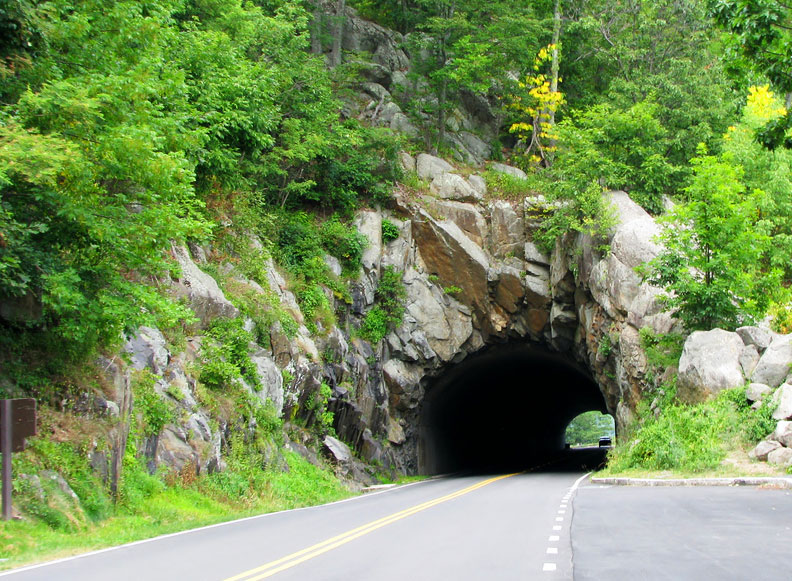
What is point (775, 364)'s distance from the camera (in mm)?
19094

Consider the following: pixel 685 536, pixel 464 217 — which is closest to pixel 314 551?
pixel 685 536

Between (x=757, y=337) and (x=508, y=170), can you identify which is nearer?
(x=757, y=337)

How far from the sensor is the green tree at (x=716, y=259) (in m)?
22.1

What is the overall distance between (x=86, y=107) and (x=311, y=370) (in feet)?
42.7

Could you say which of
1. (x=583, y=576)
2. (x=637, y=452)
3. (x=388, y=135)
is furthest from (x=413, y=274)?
(x=583, y=576)

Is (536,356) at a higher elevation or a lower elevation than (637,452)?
higher

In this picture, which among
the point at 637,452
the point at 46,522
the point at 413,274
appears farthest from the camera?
the point at 413,274

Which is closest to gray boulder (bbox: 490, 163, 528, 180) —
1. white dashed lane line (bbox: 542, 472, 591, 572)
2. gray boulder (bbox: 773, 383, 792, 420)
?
gray boulder (bbox: 773, 383, 792, 420)

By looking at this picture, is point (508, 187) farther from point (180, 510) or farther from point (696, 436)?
point (180, 510)

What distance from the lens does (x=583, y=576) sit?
6.43 m

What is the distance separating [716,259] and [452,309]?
1169 cm

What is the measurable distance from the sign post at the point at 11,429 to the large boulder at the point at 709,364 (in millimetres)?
17949

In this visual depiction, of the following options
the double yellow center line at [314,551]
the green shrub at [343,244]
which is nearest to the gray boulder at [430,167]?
the green shrub at [343,244]

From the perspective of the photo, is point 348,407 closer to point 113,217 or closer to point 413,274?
point 413,274
